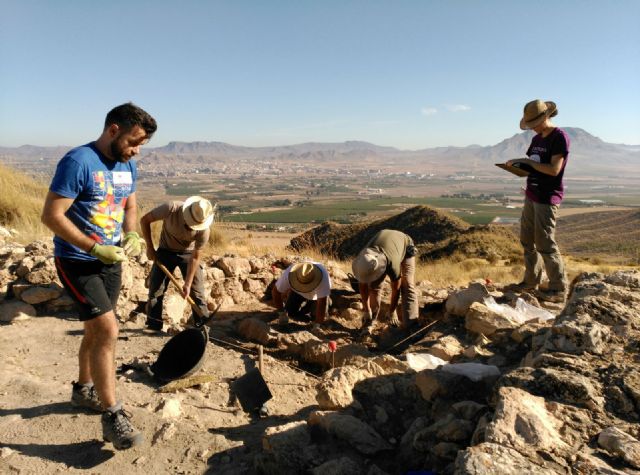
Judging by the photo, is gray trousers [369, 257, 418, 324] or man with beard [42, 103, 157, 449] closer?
man with beard [42, 103, 157, 449]

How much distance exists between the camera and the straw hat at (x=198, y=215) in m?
4.05

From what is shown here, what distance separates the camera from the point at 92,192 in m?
2.56

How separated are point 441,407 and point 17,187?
32.7 ft

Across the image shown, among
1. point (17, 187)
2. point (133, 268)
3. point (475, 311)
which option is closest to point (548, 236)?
point (475, 311)

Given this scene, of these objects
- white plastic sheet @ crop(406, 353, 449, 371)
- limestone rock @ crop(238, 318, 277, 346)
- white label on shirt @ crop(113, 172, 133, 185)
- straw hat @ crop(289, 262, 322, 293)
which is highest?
white label on shirt @ crop(113, 172, 133, 185)

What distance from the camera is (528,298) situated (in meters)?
5.21

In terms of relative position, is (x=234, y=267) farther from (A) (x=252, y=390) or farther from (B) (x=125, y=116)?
(B) (x=125, y=116)

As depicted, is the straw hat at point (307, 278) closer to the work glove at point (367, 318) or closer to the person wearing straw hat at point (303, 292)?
the person wearing straw hat at point (303, 292)

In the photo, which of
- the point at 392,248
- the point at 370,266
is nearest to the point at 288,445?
the point at 370,266

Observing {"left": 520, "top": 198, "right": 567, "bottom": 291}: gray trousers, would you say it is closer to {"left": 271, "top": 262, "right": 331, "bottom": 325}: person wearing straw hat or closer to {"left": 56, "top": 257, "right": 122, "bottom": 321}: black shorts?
{"left": 271, "top": 262, "right": 331, "bottom": 325}: person wearing straw hat

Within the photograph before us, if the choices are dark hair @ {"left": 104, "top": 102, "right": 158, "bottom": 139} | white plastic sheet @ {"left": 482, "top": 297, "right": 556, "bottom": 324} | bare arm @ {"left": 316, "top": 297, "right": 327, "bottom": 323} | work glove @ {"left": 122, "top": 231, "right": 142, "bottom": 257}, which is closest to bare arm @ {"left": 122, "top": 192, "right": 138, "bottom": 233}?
work glove @ {"left": 122, "top": 231, "right": 142, "bottom": 257}

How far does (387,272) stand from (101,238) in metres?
2.89

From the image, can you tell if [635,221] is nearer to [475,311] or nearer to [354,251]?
[354,251]

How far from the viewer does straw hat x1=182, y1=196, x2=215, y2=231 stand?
405cm
